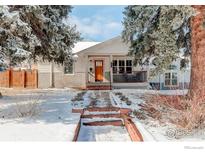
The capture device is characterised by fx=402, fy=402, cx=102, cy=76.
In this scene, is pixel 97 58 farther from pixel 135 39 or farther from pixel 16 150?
pixel 16 150

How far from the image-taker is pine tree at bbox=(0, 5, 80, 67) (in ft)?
24.2

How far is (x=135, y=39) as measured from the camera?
39.0 ft

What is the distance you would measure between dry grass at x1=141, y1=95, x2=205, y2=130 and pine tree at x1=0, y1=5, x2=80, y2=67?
2790mm

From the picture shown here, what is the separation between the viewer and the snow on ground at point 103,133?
657 cm

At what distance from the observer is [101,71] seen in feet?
61.0

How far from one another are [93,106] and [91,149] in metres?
4.02

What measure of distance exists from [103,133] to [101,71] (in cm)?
1169

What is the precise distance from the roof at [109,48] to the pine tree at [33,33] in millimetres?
4125

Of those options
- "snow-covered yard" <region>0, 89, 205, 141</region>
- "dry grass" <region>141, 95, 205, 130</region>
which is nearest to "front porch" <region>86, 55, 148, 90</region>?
"snow-covered yard" <region>0, 89, 205, 141</region>

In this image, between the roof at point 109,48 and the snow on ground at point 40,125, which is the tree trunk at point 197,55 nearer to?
the snow on ground at point 40,125

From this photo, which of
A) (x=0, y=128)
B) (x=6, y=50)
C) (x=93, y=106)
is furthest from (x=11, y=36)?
(x=93, y=106)

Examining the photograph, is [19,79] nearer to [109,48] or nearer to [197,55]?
[109,48]

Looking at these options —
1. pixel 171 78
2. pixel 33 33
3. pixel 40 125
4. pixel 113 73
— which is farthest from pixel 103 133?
pixel 113 73

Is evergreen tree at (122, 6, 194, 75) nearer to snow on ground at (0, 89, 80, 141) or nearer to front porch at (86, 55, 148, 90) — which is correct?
snow on ground at (0, 89, 80, 141)
